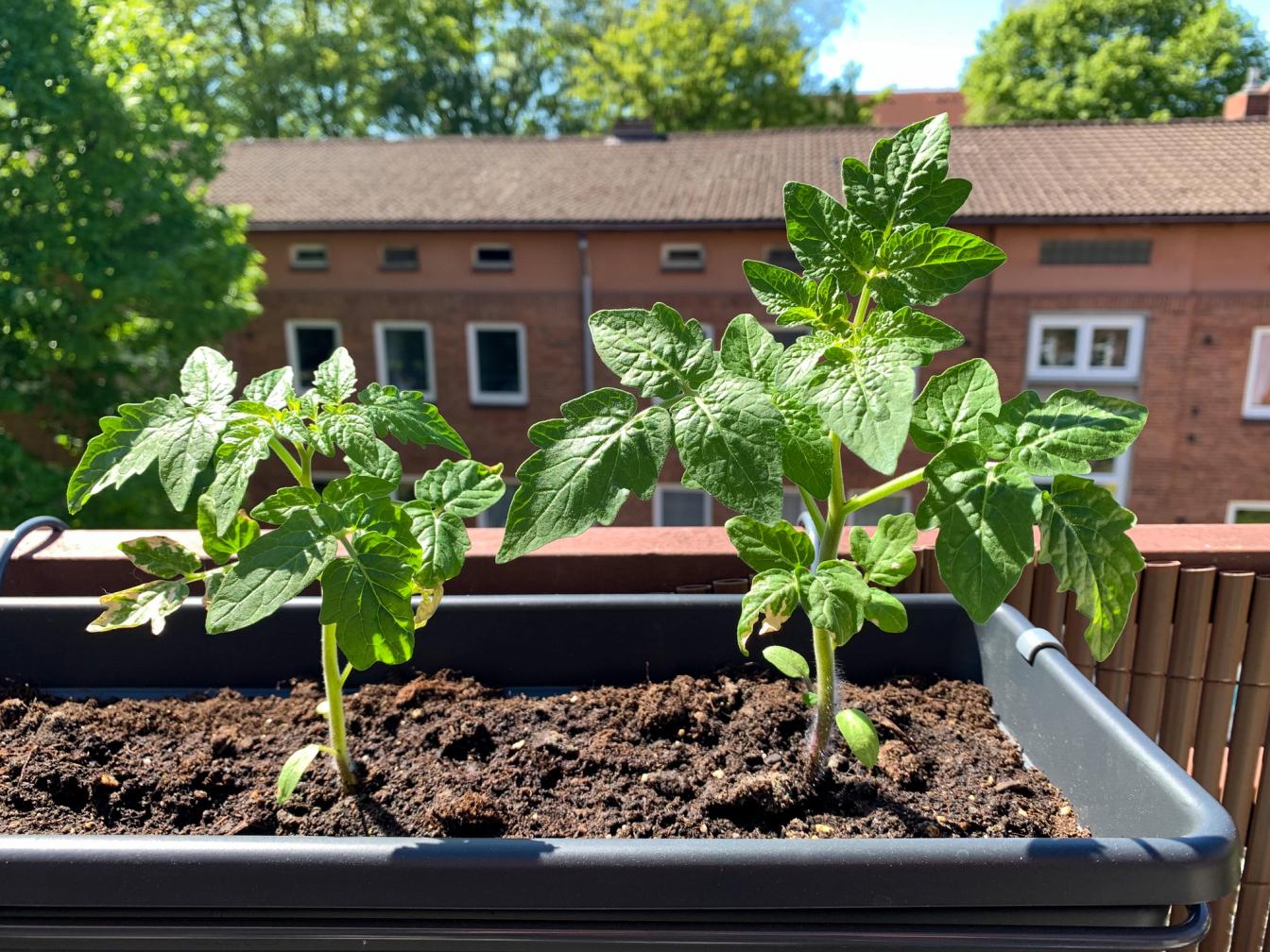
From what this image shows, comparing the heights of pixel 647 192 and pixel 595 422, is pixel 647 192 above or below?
above

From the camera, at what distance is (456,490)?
1062 mm

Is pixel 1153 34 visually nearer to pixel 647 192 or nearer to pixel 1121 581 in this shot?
pixel 647 192

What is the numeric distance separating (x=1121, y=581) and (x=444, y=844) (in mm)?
640

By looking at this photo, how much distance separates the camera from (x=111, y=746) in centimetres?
119

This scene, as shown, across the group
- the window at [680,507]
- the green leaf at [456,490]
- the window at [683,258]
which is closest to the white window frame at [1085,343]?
the window at [683,258]

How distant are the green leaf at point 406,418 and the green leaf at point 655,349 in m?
0.20

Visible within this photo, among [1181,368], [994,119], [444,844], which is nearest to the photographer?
[444,844]

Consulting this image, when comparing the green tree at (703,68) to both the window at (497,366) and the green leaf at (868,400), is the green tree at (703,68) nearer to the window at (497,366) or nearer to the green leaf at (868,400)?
the window at (497,366)

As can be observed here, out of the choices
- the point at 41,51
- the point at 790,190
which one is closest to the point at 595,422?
the point at 790,190

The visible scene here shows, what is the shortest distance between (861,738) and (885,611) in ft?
0.51

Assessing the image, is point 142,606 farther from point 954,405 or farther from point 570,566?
point 954,405

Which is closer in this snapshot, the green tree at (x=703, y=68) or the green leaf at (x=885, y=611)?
the green leaf at (x=885, y=611)

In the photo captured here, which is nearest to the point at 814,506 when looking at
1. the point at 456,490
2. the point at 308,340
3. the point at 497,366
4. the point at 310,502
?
the point at 456,490

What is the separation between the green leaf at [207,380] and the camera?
100 centimetres
